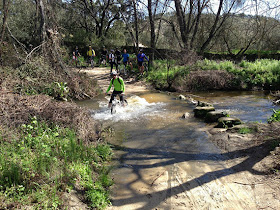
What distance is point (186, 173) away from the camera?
16.8 feet

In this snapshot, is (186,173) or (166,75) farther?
(166,75)

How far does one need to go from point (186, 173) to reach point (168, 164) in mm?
557

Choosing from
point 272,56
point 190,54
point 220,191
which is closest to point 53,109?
point 220,191

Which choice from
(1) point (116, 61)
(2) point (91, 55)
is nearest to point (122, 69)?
(1) point (116, 61)

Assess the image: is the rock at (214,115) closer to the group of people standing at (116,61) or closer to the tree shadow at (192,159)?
the tree shadow at (192,159)

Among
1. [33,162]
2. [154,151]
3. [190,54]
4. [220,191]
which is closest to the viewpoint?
[33,162]

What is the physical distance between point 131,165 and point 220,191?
6.93 feet

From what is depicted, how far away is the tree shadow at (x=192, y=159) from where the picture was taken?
14.5 feet

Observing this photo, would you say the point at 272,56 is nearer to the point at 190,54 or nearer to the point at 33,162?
the point at 190,54

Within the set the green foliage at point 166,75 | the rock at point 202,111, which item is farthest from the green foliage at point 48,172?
the green foliage at point 166,75

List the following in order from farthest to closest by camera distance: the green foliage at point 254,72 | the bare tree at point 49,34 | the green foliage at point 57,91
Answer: the green foliage at point 254,72, the bare tree at point 49,34, the green foliage at point 57,91

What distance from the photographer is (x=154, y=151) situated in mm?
6297

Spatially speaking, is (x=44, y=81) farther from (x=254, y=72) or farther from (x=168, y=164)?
(x=254, y=72)

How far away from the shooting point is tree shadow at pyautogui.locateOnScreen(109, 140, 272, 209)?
441cm
